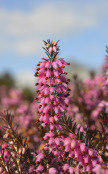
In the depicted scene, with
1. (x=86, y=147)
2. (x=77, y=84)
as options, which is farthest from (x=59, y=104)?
(x=77, y=84)

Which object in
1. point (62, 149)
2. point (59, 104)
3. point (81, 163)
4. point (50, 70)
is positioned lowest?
point (81, 163)

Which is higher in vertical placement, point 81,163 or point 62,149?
point 62,149

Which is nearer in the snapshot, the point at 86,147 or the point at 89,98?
the point at 86,147

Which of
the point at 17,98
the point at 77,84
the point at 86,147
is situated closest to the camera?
the point at 86,147

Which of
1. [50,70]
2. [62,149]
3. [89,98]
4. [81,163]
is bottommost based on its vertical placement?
[81,163]

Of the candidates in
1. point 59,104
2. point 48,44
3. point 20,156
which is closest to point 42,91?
point 59,104

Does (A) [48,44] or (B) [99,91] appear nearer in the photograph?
(A) [48,44]

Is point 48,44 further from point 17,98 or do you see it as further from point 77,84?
point 17,98

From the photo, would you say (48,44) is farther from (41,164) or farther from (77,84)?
(77,84)

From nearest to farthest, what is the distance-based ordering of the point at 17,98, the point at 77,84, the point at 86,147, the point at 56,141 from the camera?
the point at 86,147 → the point at 56,141 → the point at 77,84 → the point at 17,98

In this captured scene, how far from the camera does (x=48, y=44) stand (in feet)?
15.2

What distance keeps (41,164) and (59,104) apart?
45.6 inches

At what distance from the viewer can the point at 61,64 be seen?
4488 millimetres

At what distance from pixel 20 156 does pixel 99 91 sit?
20.9ft
